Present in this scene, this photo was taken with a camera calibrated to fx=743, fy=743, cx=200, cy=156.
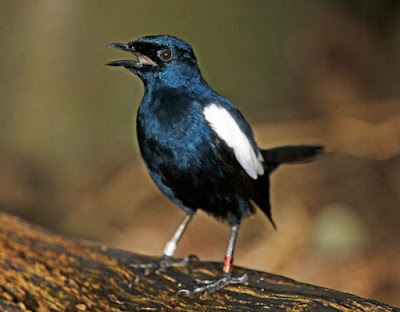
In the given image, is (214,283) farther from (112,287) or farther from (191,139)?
(191,139)

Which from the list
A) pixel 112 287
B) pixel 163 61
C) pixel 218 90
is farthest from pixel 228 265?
pixel 218 90

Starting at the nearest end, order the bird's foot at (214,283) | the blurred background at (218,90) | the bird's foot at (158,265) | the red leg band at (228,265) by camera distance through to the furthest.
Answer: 1. the bird's foot at (214,283)
2. the red leg band at (228,265)
3. the bird's foot at (158,265)
4. the blurred background at (218,90)

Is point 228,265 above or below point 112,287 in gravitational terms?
above

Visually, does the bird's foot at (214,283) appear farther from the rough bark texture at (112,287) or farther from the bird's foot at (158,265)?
the bird's foot at (158,265)

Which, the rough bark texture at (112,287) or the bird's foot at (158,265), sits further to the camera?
the bird's foot at (158,265)

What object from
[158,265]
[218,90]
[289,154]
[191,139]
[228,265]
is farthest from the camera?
[218,90]

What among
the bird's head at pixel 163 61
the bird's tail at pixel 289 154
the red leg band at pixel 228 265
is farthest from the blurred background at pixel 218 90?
the bird's head at pixel 163 61
